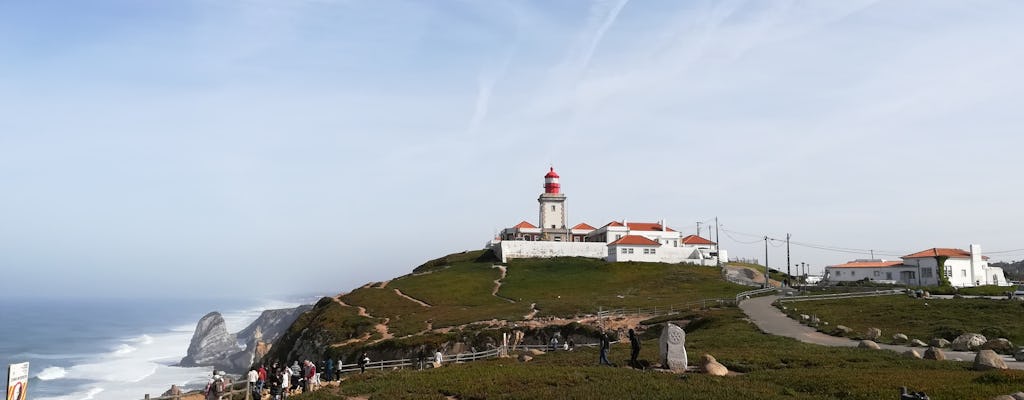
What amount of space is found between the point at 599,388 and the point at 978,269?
308 ft

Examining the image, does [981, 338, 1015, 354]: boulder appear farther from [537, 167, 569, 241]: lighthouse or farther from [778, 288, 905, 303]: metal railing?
[537, 167, 569, 241]: lighthouse

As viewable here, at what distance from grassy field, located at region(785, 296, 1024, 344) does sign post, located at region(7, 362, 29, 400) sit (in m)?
42.0

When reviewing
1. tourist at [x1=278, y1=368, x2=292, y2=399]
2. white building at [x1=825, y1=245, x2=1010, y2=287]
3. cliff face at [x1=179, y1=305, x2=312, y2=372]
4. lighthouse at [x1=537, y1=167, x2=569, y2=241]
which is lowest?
cliff face at [x1=179, y1=305, x2=312, y2=372]

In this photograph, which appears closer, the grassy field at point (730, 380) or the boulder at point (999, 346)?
the grassy field at point (730, 380)

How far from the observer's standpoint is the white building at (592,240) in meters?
112

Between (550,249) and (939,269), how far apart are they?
55695mm

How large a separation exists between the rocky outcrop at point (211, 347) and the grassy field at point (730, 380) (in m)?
134

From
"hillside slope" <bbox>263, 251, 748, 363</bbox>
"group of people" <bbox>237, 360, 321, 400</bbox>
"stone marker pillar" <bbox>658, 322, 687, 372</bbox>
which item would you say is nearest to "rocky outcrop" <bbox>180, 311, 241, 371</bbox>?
"hillside slope" <bbox>263, 251, 748, 363</bbox>

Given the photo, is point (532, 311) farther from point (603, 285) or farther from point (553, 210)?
point (553, 210)

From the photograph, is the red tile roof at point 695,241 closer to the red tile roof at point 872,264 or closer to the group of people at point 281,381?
the red tile roof at point 872,264

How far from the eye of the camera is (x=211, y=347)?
571ft

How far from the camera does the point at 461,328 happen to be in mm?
63281

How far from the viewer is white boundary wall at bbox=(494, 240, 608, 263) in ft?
376

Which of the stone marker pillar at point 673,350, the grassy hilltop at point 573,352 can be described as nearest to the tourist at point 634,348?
the grassy hilltop at point 573,352
